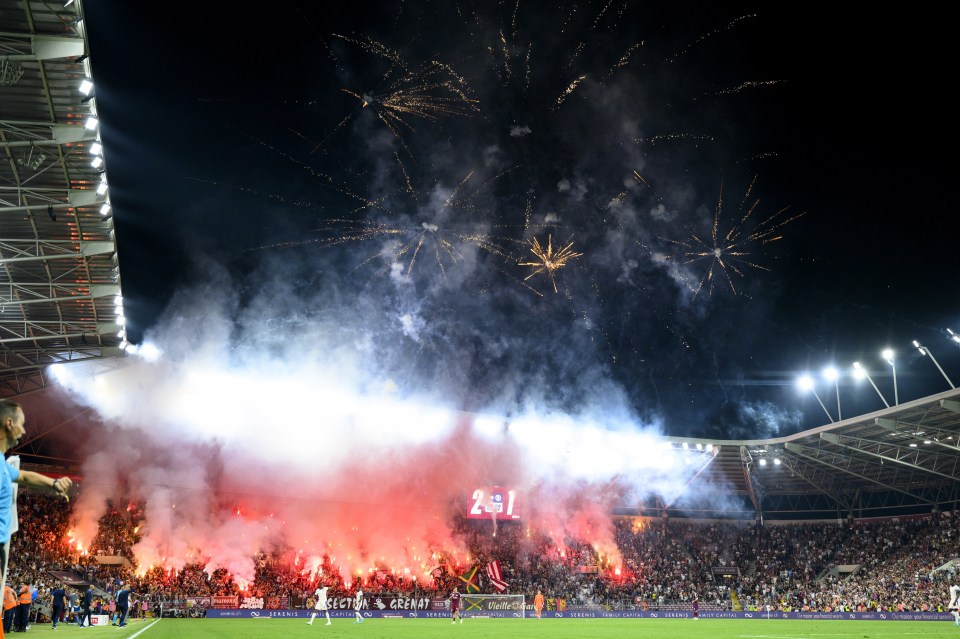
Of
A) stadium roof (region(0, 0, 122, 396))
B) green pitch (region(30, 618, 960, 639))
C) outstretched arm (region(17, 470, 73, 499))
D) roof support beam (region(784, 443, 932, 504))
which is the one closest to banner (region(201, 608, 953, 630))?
green pitch (region(30, 618, 960, 639))

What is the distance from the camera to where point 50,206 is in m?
21.0

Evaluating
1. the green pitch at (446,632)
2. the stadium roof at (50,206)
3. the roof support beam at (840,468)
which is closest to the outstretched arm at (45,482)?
the stadium roof at (50,206)

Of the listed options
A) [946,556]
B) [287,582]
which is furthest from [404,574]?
[946,556]

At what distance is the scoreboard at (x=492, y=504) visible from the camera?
5197 cm

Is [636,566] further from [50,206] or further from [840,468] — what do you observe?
[50,206]

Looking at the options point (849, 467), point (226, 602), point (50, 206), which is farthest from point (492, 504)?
point (50, 206)

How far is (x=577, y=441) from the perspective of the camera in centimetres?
5062

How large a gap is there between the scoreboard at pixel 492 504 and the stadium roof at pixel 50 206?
28516 millimetres

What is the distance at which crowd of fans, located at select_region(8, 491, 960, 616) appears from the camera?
38562 millimetres

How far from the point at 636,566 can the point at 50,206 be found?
4670 cm

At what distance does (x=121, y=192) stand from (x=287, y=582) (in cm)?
2626

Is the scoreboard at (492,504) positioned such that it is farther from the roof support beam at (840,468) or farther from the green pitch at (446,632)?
the green pitch at (446,632)

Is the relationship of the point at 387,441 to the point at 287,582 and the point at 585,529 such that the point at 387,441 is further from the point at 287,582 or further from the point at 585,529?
the point at 585,529

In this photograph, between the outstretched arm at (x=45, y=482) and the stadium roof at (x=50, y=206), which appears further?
the stadium roof at (x=50, y=206)
